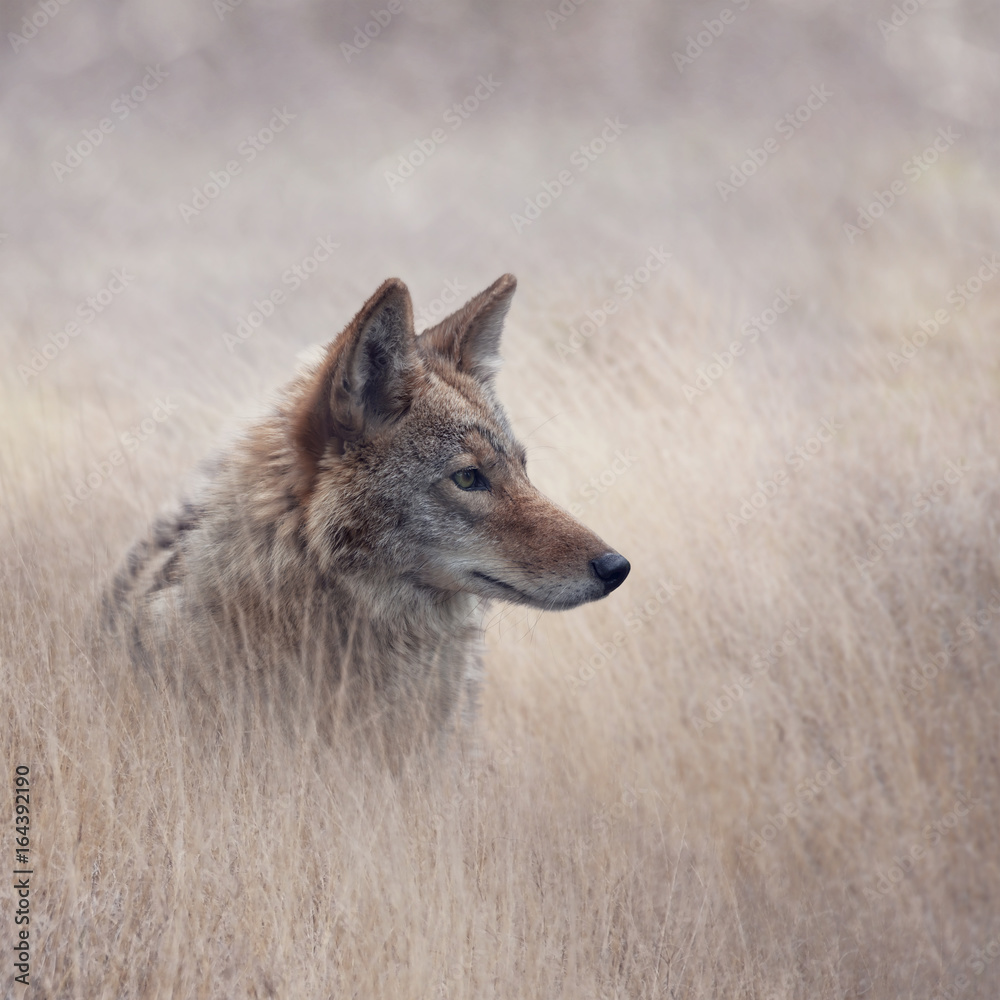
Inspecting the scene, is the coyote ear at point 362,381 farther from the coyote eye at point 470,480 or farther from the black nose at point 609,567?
the black nose at point 609,567

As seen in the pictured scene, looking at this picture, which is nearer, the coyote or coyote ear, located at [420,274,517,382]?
the coyote

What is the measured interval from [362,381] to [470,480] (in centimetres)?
Answer: 60

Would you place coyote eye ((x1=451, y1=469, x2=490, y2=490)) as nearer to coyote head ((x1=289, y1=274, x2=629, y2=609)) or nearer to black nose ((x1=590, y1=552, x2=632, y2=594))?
coyote head ((x1=289, y1=274, x2=629, y2=609))

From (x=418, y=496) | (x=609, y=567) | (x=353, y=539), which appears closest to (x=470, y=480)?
(x=418, y=496)

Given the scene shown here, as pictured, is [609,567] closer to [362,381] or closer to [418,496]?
[418,496]

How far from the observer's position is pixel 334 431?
3664mm

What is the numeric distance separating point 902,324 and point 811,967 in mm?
6530

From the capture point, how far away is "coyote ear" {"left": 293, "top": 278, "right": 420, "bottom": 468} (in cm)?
345

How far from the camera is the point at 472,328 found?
13.5ft

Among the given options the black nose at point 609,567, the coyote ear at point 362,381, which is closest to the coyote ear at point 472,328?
the coyote ear at point 362,381

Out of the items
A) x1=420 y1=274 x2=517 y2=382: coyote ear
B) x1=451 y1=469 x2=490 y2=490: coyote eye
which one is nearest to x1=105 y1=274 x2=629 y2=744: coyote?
x1=451 y1=469 x2=490 y2=490: coyote eye

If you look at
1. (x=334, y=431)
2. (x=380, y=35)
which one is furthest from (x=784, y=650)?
(x=380, y=35)

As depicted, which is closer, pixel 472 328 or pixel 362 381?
pixel 362 381

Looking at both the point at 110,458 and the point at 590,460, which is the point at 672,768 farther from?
the point at 110,458
